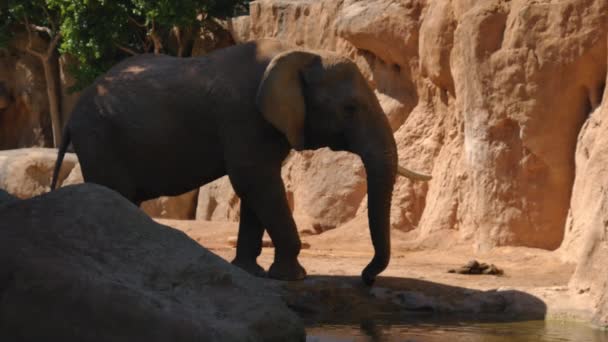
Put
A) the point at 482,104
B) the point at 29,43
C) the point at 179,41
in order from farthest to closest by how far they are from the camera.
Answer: the point at 29,43
the point at 179,41
the point at 482,104

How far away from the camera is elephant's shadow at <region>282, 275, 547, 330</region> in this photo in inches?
372

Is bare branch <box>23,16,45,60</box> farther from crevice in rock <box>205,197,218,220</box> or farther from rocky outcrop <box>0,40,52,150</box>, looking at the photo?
crevice in rock <box>205,197,218,220</box>

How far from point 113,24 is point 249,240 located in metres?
14.9

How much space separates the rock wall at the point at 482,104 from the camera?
510 inches

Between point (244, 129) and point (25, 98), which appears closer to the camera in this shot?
point (244, 129)

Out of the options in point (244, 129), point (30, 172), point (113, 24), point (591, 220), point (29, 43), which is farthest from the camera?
point (29, 43)

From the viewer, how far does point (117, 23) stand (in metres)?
24.7

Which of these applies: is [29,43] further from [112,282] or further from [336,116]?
[112,282]

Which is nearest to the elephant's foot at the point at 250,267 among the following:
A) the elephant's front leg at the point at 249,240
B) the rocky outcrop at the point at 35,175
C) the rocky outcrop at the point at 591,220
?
the elephant's front leg at the point at 249,240

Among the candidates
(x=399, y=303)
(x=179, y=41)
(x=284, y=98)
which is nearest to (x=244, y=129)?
(x=284, y=98)

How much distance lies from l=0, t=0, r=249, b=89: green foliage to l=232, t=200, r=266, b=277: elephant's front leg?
1310cm

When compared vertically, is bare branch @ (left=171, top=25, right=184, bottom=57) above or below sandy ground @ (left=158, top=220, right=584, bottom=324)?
below

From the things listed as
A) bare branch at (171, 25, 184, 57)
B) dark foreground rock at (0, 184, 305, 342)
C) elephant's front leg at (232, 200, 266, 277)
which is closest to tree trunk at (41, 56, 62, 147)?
bare branch at (171, 25, 184, 57)

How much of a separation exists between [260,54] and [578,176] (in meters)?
4.41
